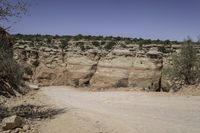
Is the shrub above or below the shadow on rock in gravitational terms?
above

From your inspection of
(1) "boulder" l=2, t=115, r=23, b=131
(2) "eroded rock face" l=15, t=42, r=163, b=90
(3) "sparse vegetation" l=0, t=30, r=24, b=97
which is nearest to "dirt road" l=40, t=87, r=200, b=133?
(1) "boulder" l=2, t=115, r=23, b=131

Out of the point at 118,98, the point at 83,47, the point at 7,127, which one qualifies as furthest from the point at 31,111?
the point at 83,47

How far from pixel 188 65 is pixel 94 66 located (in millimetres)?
14523

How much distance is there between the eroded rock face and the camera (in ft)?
114

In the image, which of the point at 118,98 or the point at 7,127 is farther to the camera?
the point at 118,98

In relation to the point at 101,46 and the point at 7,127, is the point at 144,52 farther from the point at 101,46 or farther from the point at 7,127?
the point at 7,127

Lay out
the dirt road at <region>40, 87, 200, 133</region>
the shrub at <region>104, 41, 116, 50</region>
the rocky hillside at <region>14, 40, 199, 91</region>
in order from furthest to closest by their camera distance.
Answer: the shrub at <region>104, 41, 116, 50</region>, the rocky hillside at <region>14, 40, 199, 91</region>, the dirt road at <region>40, 87, 200, 133</region>

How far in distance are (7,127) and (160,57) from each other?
2615cm

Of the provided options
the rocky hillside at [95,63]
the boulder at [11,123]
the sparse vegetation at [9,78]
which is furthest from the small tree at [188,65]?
the boulder at [11,123]

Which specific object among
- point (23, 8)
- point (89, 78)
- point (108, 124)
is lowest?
point (89, 78)

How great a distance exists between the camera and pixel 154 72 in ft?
113

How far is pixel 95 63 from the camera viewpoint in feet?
130

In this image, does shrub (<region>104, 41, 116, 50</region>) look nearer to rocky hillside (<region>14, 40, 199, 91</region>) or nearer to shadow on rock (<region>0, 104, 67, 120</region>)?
rocky hillside (<region>14, 40, 199, 91</region>)

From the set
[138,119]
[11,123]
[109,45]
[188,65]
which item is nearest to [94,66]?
[109,45]
